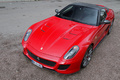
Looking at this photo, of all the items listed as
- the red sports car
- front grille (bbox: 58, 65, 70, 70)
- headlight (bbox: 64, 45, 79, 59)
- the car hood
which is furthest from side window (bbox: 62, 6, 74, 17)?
front grille (bbox: 58, 65, 70, 70)

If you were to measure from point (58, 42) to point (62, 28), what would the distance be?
0.66 m

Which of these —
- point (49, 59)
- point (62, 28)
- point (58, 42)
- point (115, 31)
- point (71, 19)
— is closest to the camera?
point (49, 59)

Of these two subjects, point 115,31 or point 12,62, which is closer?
point 12,62

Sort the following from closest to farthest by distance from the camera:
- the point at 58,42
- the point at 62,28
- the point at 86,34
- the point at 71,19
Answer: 1. the point at 58,42
2. the point at 86,34
3. the point at 62,28
4. the point at 71,19

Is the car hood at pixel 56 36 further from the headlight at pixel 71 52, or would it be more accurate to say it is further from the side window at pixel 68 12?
the side window at pixel 68 12

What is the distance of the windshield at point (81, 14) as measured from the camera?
378 centimetres

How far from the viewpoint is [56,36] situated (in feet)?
10.5

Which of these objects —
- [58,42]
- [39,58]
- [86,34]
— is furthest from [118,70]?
[39,58]

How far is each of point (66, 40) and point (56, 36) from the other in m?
0.31

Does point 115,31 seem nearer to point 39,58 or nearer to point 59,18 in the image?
point 59,18

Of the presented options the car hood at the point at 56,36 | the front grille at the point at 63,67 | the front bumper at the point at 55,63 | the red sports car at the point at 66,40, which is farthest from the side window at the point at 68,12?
the front grille at the point at 63,67

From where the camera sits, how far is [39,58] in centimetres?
285

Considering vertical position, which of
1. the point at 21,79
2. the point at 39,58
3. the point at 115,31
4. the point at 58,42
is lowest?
the point at 115,31

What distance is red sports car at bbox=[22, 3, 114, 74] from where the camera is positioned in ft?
9.13
